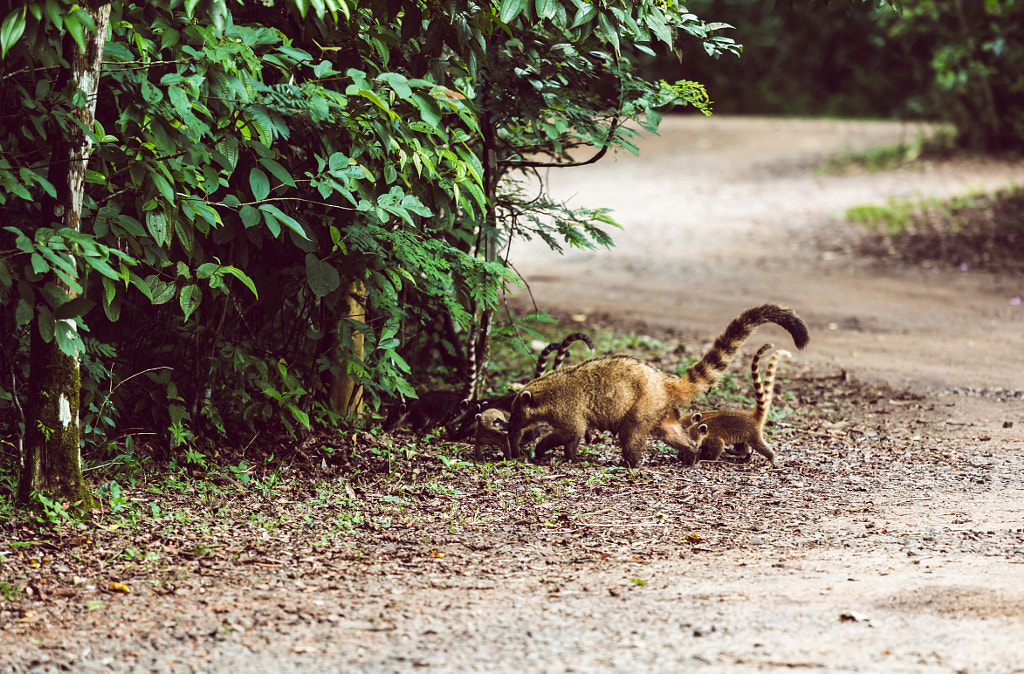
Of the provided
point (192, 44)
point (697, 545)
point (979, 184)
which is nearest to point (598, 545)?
point (697, 545)

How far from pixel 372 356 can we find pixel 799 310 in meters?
6.86

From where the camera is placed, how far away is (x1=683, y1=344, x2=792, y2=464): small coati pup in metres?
6.31

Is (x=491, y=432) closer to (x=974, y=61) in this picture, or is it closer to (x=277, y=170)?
(x=277, y=170)

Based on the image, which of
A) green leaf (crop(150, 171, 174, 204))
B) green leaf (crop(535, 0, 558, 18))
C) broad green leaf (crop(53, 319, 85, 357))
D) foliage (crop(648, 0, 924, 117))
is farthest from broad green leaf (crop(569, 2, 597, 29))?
foliage (crop(648, 0, 924, 117))

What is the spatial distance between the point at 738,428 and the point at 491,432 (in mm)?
1533

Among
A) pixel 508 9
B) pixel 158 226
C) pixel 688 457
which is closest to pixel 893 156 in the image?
pixel 688 457

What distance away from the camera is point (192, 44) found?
15.6 feet

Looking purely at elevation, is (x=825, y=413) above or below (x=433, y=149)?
below

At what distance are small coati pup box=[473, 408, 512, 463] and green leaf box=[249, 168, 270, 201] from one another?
2342 mm

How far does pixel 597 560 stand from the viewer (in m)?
4.68

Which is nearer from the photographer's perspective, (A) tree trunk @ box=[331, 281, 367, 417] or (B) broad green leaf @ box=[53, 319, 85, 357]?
(B) broad green leaf @ box=[53, 319, 85, 357]

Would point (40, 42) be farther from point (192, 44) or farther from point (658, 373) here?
point (658, 373)

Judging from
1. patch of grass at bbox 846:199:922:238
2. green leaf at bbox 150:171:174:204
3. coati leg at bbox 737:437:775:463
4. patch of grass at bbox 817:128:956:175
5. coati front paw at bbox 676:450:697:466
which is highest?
patch of grass at bbox 817:128:956:175

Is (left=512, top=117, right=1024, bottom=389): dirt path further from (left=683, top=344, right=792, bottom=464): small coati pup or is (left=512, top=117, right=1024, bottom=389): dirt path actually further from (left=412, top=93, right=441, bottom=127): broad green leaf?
(left=412, top=93, right=441, bottom=127): broad green leaf
